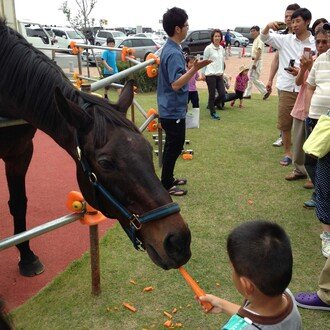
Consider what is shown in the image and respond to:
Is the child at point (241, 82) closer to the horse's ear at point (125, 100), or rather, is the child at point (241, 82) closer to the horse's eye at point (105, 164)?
the horse's ear at point (125, 100)

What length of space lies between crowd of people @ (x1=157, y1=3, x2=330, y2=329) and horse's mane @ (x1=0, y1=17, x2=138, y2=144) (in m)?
1.15

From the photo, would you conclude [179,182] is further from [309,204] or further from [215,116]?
[215,116]

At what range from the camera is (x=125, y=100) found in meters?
2.41

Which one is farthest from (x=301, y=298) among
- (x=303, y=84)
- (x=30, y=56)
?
(x=303, y=84)

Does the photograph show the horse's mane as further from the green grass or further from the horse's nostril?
the green grass

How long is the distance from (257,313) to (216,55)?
27.6 ft

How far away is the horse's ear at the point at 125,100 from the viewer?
2.31 meters

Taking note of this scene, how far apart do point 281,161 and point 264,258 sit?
4773mm

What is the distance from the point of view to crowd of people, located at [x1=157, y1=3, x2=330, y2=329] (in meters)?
1.42

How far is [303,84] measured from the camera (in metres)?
4.78

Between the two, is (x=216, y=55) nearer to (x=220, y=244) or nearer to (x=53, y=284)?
(x=220, y=244)

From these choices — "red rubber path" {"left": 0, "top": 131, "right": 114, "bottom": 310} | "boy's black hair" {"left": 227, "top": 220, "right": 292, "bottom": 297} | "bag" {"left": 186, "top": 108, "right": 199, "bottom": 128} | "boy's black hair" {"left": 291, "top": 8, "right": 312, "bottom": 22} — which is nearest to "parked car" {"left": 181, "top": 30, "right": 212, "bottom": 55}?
"bag" {"left": 186, "top": 108, "right": 199, "bottom": 128}

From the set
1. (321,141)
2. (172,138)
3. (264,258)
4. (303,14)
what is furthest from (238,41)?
(264,258)

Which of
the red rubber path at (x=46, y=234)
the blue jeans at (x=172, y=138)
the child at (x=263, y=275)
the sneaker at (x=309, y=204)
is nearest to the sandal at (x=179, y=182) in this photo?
the blue jeans at (x=172, y=138)
